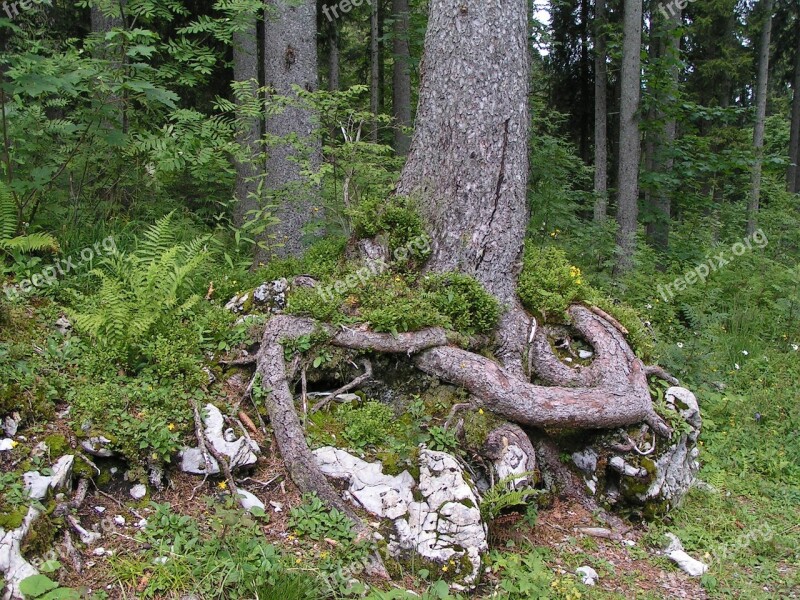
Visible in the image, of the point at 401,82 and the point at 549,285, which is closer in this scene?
the point at 549,285

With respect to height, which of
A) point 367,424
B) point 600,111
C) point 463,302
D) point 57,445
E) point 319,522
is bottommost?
point 319,522

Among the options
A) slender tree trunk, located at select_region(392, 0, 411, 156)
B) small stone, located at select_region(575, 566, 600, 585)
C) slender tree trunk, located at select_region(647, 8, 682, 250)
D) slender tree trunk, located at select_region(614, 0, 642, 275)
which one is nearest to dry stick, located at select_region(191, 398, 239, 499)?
small stone, located at select_region(575, 566, 600, 585)

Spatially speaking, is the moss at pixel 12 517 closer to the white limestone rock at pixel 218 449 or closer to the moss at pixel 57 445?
the moss at pixel 57 445

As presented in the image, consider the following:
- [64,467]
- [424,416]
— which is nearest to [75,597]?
[64,467]

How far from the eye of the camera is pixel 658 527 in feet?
15.8

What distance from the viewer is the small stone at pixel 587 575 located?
4.05m

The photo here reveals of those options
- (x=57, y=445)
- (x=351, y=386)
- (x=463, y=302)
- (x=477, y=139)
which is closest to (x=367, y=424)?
(x=351, y=386)

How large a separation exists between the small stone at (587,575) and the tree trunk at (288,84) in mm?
4822

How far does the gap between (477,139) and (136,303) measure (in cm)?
339
